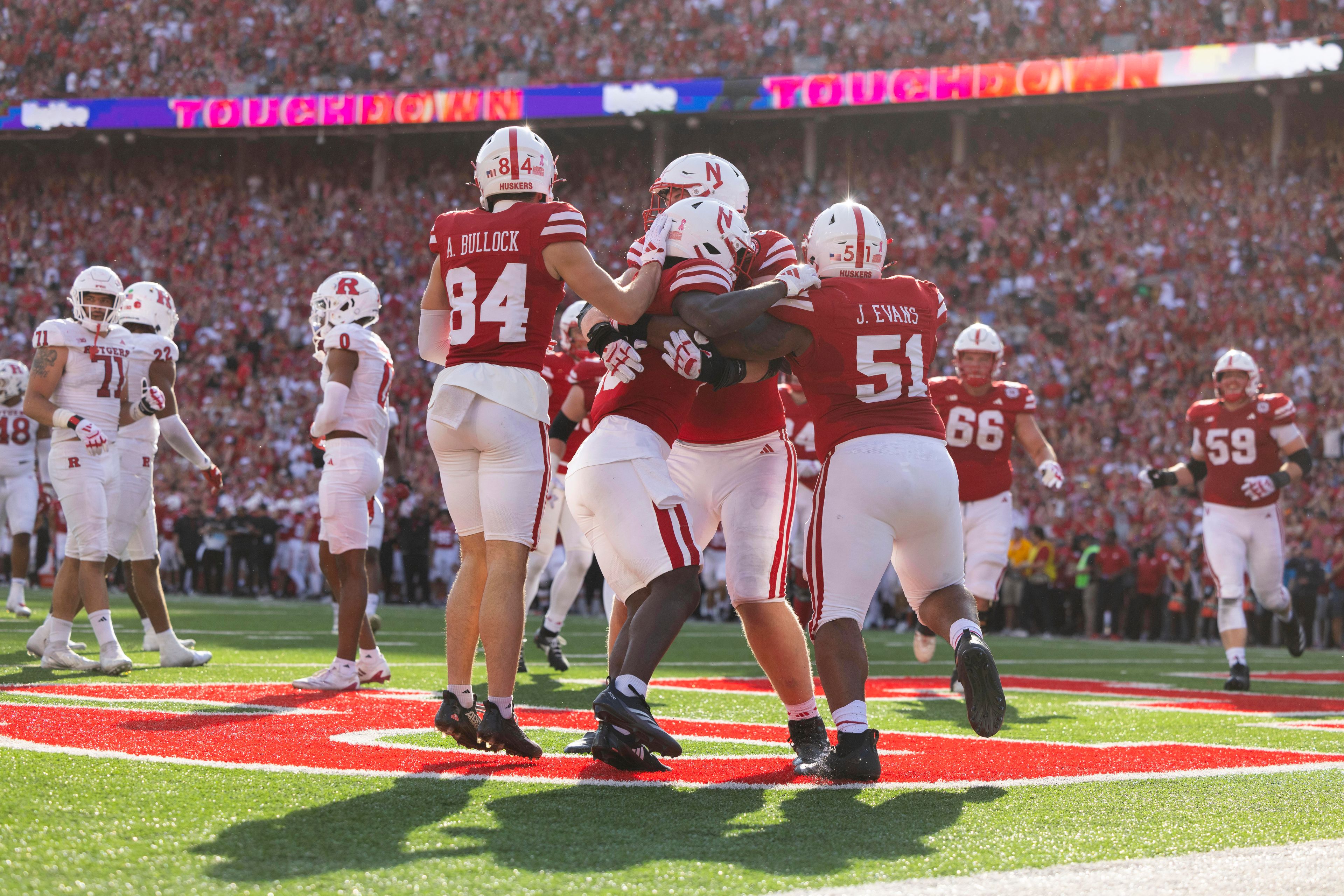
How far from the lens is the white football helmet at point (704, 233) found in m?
4.44

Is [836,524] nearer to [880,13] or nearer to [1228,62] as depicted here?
[1228,62]

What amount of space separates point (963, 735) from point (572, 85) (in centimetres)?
2262

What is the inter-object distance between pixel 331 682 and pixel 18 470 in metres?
6.50

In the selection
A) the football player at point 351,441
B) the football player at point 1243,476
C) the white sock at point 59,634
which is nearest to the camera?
the football player at point 351,441

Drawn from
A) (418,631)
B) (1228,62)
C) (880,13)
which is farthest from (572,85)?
(418,631)

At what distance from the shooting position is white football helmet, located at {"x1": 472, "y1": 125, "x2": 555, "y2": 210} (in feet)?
14.9

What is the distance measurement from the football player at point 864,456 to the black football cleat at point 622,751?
51cm

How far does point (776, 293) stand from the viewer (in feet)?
14.1

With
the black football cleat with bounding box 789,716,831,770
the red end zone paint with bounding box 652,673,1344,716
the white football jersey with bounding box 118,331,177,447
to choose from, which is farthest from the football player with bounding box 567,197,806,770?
the white football jersey with bounding box 118,331,177,447

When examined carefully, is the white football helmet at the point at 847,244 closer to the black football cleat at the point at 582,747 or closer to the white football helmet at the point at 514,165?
the white football helmet at the point at 514,165

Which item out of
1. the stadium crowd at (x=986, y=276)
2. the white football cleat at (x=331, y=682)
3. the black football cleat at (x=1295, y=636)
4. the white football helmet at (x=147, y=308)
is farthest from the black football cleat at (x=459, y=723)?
the stadium crowd at (x=986, y=276)

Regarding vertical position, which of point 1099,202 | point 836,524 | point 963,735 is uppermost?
point 1099,202

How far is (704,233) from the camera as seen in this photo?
175 inches

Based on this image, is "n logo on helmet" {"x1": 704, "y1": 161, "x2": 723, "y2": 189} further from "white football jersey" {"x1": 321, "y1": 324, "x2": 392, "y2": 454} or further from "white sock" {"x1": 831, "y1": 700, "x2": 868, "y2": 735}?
"white football jersey" {"x1": 321, "y1": 324, "x2": 392, "y2": 454}
